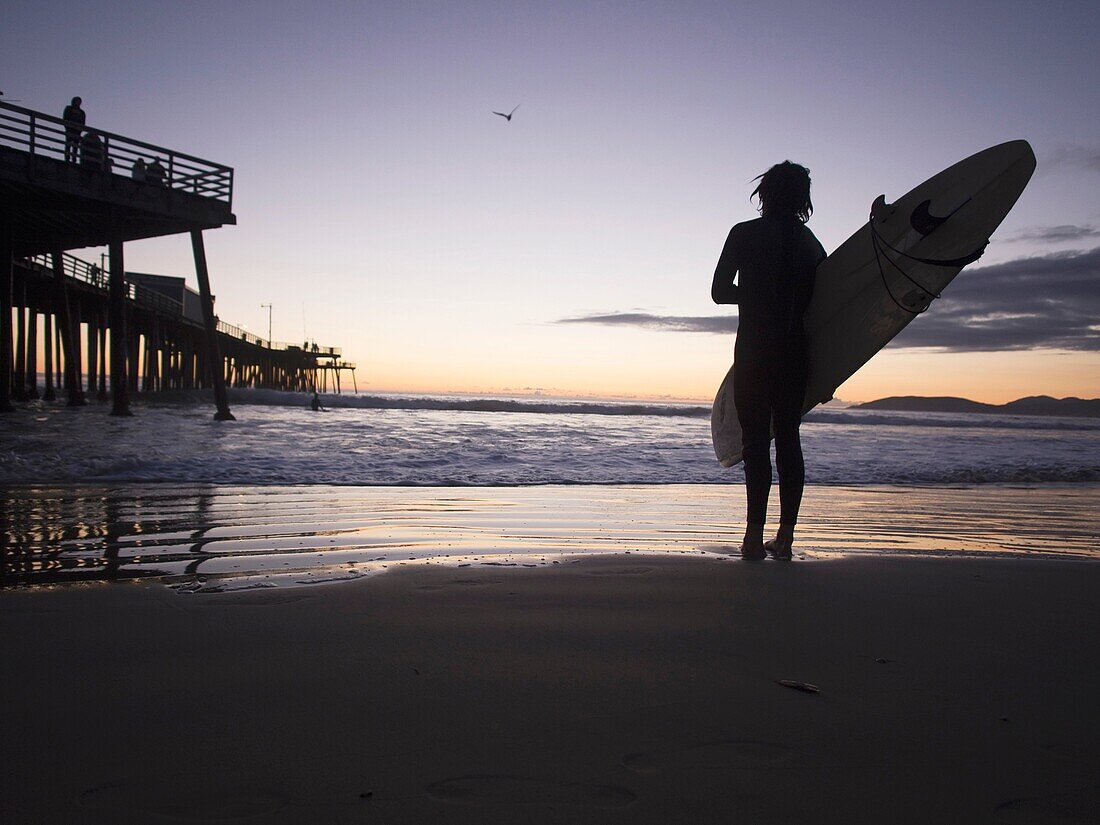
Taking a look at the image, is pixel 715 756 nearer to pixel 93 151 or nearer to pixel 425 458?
pixel 425 458

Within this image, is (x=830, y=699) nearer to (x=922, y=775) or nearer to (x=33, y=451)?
(x=922, y=775)

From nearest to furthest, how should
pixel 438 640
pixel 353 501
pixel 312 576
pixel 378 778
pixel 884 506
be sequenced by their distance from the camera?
pixel 378 778
pixel 438 640
pixel 312 576
pixel 353 501
pixel 884 506

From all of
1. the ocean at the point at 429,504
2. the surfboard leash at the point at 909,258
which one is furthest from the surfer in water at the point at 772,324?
the surfboard leash at the point at 909,258

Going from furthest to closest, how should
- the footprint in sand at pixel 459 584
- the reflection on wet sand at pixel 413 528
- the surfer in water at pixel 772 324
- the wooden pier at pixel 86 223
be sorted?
1. the wooden pier at pixel 86 223
2. the surfer in water at pixel 772 324
3. the reflection on wet sand at pixel 413 528
4. the footprint in sand at pixel 459 584

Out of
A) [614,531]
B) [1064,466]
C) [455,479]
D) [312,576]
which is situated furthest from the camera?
[1064,466]

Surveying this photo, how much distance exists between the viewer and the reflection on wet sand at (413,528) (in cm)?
261

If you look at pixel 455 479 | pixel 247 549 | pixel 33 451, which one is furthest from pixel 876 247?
pixel 33 451

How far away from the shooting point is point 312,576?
7.75 feet

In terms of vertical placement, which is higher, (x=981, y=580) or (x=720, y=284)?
(x=720, y=284)

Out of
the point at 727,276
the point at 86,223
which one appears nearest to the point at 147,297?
the point at 86,223

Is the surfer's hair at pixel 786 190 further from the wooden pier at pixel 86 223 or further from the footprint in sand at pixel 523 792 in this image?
the wooden pier at pixel 86 223

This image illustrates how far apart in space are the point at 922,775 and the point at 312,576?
1.89 metres

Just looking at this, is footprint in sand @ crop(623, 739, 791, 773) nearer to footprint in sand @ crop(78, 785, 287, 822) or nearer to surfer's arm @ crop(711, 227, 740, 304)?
footprint in sand @ crop(78, 785, 287, 822)

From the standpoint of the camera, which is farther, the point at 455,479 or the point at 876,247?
the point at 455,479
